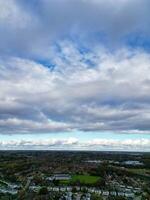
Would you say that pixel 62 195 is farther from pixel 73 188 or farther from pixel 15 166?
pixel 15 166

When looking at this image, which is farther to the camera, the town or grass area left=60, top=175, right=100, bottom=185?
grass area left=60, top=175, right=100, bottom=185

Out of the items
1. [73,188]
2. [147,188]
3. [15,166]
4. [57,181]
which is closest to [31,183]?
[57,181]

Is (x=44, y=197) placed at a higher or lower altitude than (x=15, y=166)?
lower

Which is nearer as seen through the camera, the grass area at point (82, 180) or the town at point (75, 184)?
the town at point (75, 184)

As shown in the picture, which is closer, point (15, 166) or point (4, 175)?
point (4, 175)

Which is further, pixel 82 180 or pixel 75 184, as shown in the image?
pixel 82 180

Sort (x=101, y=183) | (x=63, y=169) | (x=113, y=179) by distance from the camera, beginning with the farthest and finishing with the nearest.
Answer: (x=63, y=169), (x=113, y=179), (x=101, y=183)

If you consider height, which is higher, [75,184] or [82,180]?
[82,180]

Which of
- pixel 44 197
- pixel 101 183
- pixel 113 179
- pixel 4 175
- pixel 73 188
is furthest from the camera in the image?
pixel 4 175

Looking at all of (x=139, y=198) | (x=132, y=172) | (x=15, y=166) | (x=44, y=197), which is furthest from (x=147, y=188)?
(x=15, y=166)

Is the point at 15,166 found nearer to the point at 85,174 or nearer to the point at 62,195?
the point at 85,174
